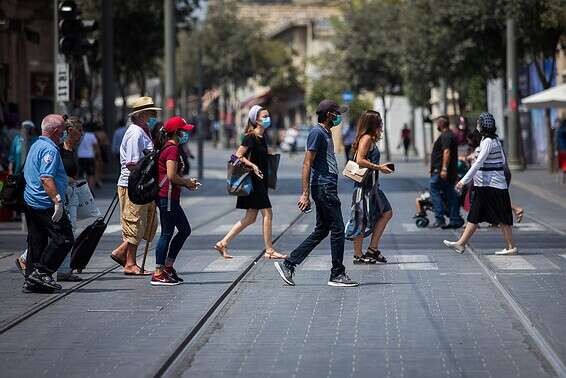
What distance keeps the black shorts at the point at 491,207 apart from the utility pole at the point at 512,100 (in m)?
26.8

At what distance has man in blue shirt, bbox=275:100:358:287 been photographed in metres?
14.0

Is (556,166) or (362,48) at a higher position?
(362,48)

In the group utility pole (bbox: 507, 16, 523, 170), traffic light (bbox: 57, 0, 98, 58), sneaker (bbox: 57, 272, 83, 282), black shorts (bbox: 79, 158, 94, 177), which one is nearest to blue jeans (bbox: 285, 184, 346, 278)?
sneaker (bbox: 57, 272, 83, 282)

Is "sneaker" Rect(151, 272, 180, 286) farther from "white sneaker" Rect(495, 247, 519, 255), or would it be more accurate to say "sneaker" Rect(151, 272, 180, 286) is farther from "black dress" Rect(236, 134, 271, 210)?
"white sneaker" Rect(495, 247, 519, 255)

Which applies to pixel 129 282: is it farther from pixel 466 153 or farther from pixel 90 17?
pixel 90 17

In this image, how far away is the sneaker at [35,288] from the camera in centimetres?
1366

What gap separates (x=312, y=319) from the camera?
38.1 ft

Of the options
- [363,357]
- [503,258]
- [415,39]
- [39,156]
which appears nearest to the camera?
[363,357]

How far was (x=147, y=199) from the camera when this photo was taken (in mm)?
14164

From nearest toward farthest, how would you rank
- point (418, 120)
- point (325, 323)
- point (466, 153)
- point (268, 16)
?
point (325, 323) < point (466, 153) < point (418, 120) < point (268, 16)

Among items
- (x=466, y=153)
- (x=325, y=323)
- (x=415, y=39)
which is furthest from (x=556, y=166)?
(x=325, y=323)

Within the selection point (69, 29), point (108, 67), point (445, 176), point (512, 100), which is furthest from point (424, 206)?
point (512, 100)

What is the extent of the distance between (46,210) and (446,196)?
401 inches

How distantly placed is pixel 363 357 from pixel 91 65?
3978 centimetres
